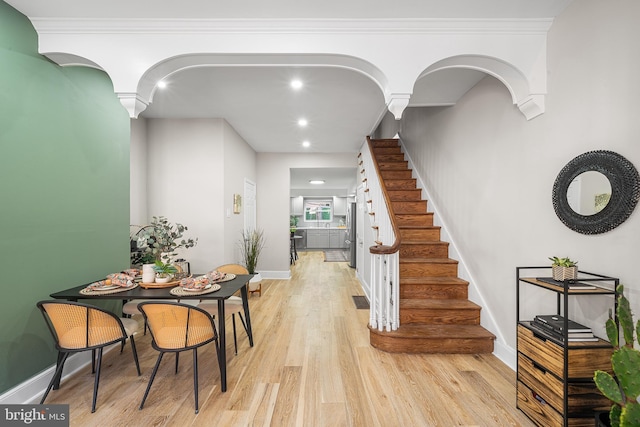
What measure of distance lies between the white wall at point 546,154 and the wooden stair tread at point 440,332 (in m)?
0.17

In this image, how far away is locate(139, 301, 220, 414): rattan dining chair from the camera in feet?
6.41

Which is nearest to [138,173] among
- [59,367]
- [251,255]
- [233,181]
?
[233,181]

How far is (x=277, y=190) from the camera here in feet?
21.1

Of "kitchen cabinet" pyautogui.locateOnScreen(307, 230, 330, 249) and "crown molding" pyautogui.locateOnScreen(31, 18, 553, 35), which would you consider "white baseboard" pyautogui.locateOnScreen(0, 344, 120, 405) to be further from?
"kitchen cabinet" pyautogui.locateOnScreen(307, 230, 330, 249)

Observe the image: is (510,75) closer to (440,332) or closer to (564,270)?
(564,270)

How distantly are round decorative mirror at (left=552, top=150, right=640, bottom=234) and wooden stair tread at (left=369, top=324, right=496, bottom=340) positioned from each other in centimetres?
134

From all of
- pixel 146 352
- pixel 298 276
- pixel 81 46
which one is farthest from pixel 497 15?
pixel 298 276

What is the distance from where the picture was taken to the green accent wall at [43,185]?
196 centimetres

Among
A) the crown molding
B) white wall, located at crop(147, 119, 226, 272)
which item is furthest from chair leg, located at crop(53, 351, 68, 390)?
the crown molding

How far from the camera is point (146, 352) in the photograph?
2824 mm

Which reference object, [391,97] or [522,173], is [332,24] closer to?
[391,97]

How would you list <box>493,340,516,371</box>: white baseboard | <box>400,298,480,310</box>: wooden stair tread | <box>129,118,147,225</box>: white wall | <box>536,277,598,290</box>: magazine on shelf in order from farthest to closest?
<box>129,118,147,225</box>: white wall, <box>400,298,480,310</box>: wooden stair tread, <box>493,340,516,371</box>: white baseboard, <box>536,277,598,290</box>: magazine on shelf

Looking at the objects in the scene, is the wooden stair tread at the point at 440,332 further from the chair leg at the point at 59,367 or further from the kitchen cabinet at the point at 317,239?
the kitchen cabinet at the point at 317,239

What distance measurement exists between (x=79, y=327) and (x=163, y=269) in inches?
26.6
